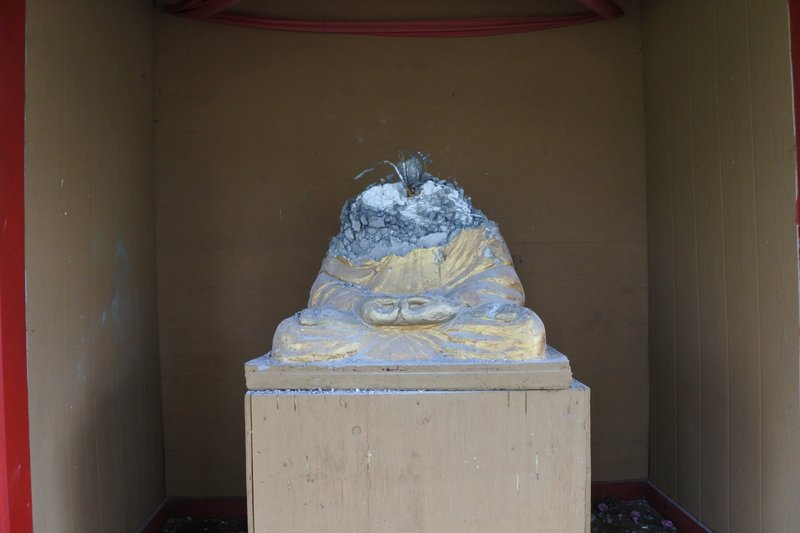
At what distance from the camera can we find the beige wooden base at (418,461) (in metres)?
1.92

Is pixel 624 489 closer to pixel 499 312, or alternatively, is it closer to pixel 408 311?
pixel 499 312

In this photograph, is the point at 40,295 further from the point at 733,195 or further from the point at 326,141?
the point at 733,195

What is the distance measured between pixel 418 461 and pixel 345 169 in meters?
1.65

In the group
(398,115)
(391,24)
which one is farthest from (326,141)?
(391,24)

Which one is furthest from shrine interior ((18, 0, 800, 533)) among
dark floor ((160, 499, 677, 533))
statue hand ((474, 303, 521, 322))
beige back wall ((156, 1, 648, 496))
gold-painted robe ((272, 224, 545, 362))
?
statue hand ((474, 303, 521, 322))

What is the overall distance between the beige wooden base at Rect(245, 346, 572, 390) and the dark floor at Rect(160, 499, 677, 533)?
1.37m

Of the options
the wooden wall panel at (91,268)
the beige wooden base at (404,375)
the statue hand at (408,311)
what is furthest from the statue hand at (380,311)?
the wooden wall panel at (91,268)

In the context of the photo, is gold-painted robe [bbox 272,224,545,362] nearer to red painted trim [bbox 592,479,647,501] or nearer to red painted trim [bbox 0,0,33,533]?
red painted trim [bbox 0,0,33,533]

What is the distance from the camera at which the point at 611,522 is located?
120 inches

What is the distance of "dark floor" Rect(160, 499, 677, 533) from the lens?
298 centimetres

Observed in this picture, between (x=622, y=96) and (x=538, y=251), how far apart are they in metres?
0.78

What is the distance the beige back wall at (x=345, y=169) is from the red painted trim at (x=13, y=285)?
1295 mm

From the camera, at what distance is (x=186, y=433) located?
3258mm

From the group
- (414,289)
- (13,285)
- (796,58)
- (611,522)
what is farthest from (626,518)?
(13,285)
